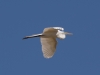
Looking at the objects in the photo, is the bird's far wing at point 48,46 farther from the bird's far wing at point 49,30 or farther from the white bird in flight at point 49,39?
the bird's far wing at point 49,30

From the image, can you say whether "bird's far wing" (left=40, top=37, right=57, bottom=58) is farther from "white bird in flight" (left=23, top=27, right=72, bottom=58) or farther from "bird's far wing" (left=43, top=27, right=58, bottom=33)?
"bird's far wing" (left=43, top=27, right=58, bottom=33)

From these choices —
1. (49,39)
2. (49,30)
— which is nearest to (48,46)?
(49,39)

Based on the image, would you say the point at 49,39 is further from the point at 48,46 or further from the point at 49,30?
the point at 49,30

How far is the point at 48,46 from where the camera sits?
670 inches

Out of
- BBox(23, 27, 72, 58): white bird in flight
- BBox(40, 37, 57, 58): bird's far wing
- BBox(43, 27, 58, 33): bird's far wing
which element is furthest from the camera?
BBox(40, 37, 57, 58): bird's far wing

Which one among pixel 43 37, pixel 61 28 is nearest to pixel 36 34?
pixel 43 37

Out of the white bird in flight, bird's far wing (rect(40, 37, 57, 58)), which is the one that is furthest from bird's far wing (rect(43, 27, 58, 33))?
bird's far wing (rect(40, 37, 57, 58))

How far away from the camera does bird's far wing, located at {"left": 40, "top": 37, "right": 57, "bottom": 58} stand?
665 inches

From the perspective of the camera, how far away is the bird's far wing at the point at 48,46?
16891 mm

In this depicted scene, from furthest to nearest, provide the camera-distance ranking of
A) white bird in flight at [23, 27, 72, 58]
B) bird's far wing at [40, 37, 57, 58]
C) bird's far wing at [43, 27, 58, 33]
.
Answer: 1. bird's far wing at [40, 37, 57, 58]
2. white bird in flight at [23, 27, 72, 58]
3. bird's far wing at [43, 27, 58, 33]

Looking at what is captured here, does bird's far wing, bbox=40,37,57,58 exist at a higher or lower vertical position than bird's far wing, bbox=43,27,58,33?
lower

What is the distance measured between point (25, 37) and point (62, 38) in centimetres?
118

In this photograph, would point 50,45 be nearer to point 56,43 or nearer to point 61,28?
point 56,43

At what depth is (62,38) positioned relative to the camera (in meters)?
16.7
